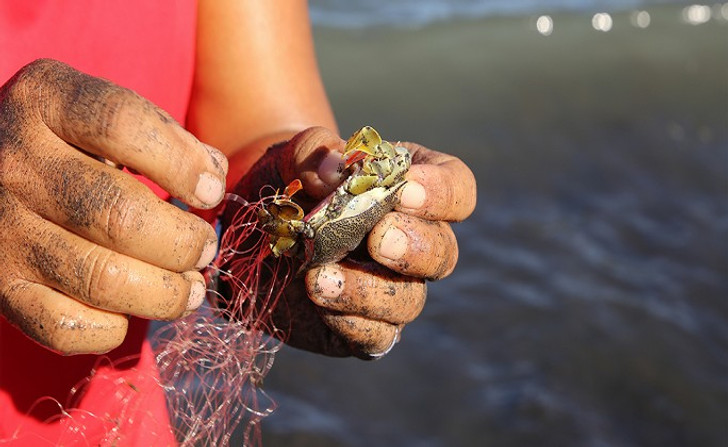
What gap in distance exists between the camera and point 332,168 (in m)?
2.39

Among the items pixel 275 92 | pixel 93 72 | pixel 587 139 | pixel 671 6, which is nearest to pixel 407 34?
pixel 587 139

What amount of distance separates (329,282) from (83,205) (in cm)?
74

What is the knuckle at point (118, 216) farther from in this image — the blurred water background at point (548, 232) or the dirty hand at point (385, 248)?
the blurred water background at point (548, 232)

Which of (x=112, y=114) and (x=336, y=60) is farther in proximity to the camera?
(x=336, y=60)

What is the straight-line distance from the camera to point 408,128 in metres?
7.38

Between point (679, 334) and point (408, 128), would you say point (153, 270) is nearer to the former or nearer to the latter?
point (679, 334)

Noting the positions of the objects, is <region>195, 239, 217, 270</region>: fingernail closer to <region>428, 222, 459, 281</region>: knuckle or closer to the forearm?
<region>428, 222, 459, 281</region>: knuckle

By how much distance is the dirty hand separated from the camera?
2254 millimetres

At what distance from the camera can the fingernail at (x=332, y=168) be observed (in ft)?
7.80

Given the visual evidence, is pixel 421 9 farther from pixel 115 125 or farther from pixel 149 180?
pixel 115 125

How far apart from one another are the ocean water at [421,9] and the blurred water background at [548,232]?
32 millimetres

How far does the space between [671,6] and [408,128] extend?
502 centimetres

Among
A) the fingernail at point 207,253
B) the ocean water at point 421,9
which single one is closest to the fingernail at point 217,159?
the fingernail at point 207,253

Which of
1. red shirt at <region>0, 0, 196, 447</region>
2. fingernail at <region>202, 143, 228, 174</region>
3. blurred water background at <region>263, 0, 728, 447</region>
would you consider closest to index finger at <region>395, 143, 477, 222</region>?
fingernail at <region>202, 143, 228, 174</region>
